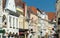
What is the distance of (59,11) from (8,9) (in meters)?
10.5

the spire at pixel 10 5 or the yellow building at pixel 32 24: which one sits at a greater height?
the spire at pixel 10 5

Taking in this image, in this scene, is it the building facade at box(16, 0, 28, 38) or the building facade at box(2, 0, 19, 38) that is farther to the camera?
the building facade at box(16, 0, 28, 38)

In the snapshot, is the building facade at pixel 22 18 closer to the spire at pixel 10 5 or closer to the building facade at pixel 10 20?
the building facade at pixel 10 20

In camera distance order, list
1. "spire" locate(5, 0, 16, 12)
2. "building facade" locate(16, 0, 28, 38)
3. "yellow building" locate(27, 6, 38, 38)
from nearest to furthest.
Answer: "spire" locate(5, 0, 16, 12)
"building facade" locate(16, 0, 28, 38)
"yellow building" locate(27, 6, 38, 38)

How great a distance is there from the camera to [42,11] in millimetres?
82812

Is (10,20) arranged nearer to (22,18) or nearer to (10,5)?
(10,5)

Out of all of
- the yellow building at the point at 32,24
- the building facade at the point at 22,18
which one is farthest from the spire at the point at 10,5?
the yellow building at the point at 32,24

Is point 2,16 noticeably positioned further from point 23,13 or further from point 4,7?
point 23,13

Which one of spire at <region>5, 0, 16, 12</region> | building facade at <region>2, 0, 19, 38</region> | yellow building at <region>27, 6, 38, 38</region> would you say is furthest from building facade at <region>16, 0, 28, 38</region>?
yellow building at <region>27, 6, 38, 38</region>

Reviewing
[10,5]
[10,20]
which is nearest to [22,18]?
[10,5]

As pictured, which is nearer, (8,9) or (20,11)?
(8,9)

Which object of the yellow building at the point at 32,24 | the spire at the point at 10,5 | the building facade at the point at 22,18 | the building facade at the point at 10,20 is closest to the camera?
the building facade at the point at 10,20

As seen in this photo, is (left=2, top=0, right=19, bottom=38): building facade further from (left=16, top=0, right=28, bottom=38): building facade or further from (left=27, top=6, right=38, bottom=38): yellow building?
(left=27, top=6, right=38, bottom=38): yellow building

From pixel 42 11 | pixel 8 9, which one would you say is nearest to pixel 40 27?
pixel 42 11
